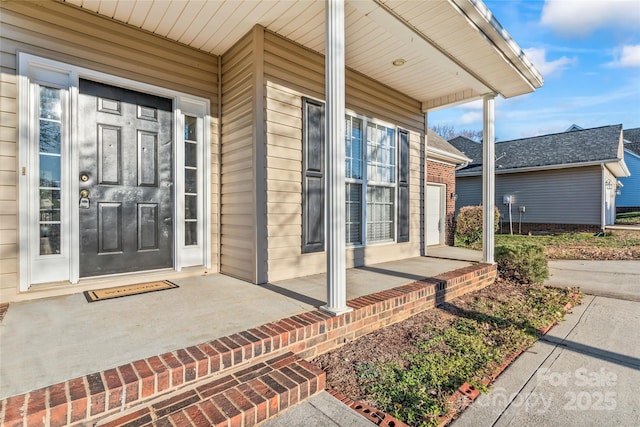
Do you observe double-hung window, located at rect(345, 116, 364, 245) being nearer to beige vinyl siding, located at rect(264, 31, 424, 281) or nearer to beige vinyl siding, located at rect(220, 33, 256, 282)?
beige vinyl siding, located at rect(264, 31, 424, 281)

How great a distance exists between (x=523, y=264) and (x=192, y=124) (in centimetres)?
507

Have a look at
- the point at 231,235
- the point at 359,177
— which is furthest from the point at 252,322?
the point at 359,177

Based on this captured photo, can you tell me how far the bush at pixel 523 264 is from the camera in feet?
15.5

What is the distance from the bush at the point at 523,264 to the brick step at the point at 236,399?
4.24m

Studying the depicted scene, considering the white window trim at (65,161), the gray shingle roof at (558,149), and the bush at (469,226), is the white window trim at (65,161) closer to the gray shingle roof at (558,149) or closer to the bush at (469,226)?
the bush at (469,226)

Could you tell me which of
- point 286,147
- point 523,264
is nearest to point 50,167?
point 286,147

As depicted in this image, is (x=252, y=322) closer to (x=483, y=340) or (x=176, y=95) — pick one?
(x=483, y=340)

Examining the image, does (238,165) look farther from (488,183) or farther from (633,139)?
(633,139)

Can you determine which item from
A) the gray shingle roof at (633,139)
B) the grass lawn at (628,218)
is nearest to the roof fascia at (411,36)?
the grass lawn at (628,218)

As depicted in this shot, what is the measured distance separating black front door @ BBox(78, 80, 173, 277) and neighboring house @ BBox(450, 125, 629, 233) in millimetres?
10655

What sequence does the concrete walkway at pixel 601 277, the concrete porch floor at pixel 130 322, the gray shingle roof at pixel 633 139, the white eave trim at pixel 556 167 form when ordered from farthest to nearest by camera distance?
the gray shingle roof at pixel 633 139 → the white eave trim at pixel 556 167 → the concrete walkway at pixel 601 277 → the concrete porch floor at pixel 130 322

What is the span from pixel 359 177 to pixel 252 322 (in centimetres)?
295

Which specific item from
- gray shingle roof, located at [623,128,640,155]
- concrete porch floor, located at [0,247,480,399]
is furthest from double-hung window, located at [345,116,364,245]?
gray shingle roof, located at [623,128,640,155]

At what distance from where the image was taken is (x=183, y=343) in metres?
1.92
